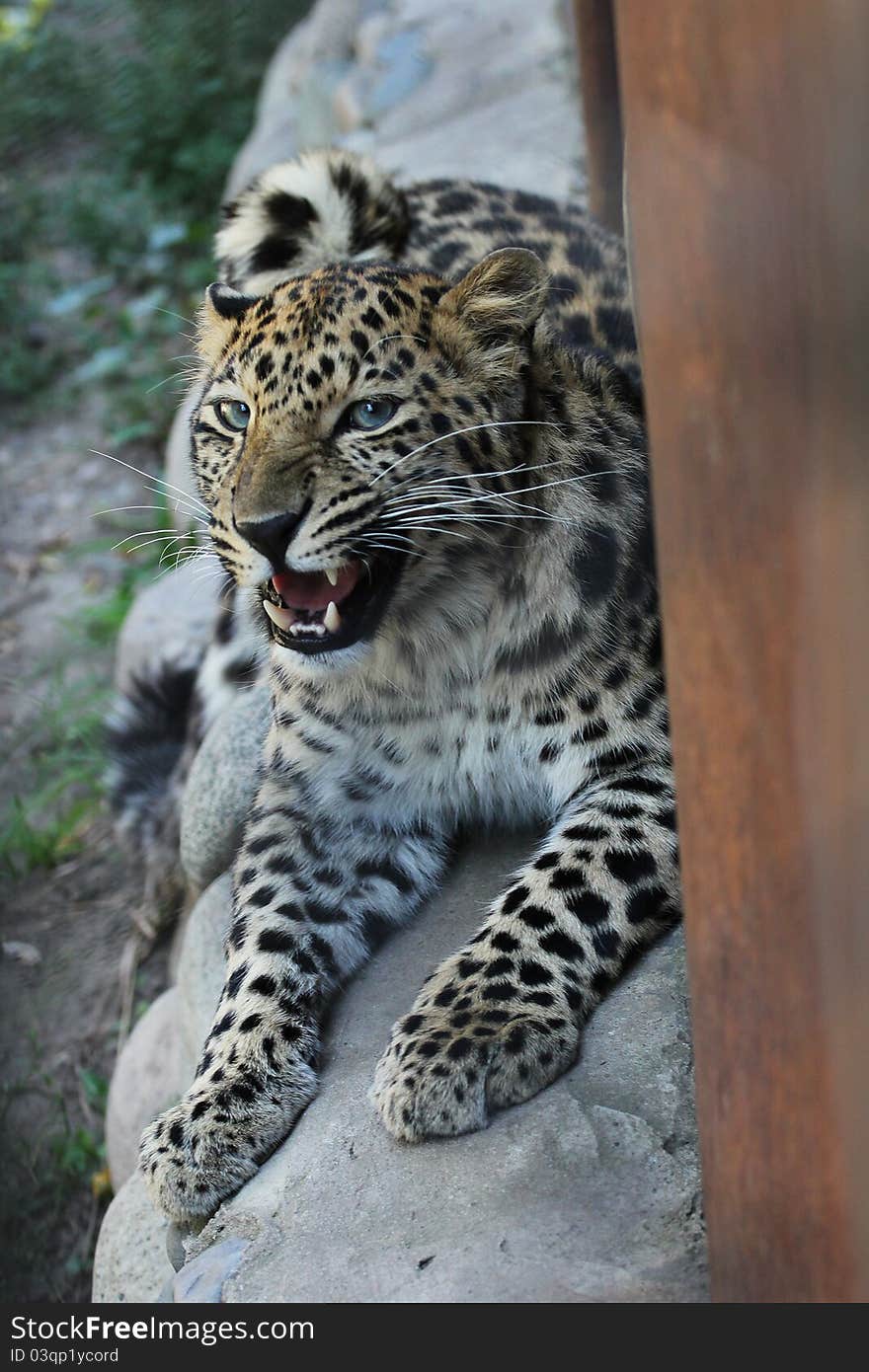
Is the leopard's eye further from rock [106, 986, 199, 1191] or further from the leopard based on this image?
rock [106, 986, 199, 1191]

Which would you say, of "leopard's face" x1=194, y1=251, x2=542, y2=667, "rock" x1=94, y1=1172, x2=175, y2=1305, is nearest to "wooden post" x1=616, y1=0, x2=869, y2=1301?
"leopard's face" x1=194, y1=251, x2=542, y2=667

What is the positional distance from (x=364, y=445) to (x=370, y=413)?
0.30 ft

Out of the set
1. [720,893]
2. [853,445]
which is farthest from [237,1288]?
[853,445]

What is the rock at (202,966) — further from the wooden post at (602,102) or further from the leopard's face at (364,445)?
the wooden post at (602,102)

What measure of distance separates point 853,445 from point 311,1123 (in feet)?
7.16

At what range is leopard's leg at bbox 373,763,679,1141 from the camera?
2.96 metres

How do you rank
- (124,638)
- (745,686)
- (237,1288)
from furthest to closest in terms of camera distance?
(124,638)
(237,1288)
(745,686)

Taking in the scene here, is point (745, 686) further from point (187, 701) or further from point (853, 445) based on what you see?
point (187, 701)

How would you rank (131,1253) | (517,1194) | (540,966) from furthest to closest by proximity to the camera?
(131,1253) < (540,966) < (517,1194)

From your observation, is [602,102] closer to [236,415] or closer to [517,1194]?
[236,415]

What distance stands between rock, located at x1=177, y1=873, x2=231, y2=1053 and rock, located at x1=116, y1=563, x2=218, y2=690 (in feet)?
5.79

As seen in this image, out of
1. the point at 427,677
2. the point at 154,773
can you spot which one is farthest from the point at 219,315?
the point at 154,773

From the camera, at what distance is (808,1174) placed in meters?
1.89

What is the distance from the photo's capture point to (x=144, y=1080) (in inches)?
180
